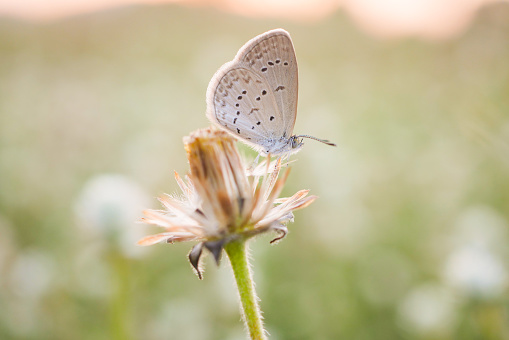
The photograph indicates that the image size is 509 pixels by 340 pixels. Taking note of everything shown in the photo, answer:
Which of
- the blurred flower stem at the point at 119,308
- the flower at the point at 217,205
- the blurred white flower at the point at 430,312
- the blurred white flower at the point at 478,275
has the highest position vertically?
the flower at the point at 217,205

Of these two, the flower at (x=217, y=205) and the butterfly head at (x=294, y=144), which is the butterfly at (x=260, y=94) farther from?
the flower at (x=217, y=205)

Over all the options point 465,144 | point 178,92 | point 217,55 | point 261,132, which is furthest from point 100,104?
point 261,132

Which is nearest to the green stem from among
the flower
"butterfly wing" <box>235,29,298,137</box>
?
the flower

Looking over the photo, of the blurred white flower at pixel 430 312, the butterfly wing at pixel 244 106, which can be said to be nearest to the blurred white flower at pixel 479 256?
the blurred white flower at pixel 430 312

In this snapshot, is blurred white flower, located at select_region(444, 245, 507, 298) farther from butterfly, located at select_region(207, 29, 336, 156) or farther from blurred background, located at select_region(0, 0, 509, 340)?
butterfly, located at select_region(207, 29, 336, 156)

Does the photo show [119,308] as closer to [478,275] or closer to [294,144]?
[294,144]

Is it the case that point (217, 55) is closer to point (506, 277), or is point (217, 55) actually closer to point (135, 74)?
point (135, 74)

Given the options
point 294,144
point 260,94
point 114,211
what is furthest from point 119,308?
point 260,94
